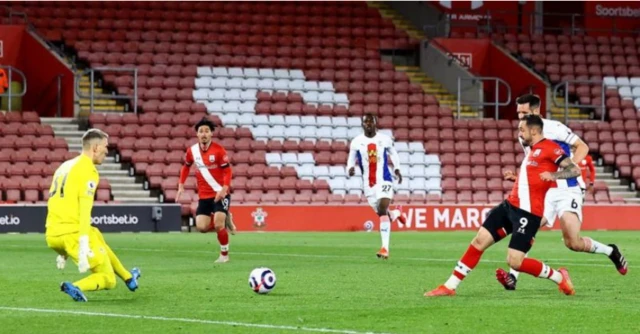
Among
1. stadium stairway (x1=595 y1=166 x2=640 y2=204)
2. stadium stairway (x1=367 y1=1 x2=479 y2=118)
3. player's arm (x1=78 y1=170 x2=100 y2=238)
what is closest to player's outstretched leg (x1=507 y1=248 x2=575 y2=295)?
player's arm (x1=78 y1=170 x2=100 y2=238)

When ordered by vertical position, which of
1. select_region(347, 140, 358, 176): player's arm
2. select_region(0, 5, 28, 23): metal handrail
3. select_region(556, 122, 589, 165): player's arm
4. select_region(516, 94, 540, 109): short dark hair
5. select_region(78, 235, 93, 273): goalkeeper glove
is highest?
select_region(0, 5, 28, 23): metal handrail

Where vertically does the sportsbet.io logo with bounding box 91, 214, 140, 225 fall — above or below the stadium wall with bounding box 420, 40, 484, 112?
below

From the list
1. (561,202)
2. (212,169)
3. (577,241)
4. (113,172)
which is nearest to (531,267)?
(577,241)

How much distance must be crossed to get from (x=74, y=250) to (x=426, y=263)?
807cm

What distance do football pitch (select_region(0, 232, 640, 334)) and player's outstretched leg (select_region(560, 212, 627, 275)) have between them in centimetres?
35

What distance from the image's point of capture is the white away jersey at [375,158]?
22.5m

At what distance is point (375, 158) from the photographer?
2253 cm

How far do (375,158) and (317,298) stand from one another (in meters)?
9.33

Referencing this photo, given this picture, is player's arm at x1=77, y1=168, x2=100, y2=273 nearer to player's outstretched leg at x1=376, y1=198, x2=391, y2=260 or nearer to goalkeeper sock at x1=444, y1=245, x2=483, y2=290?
goalkeeper sock at x1=444, y1=245, x2=483, y2=290

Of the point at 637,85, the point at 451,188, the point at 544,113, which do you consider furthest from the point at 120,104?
the point at 637,85

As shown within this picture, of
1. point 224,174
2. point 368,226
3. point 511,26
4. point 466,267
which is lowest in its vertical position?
point 368,226

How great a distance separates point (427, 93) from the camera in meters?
41.6

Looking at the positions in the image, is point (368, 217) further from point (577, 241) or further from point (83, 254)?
point (83, 254)

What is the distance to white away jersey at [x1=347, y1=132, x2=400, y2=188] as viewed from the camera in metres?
22.5
